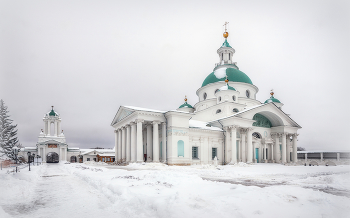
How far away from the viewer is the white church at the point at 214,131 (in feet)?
109

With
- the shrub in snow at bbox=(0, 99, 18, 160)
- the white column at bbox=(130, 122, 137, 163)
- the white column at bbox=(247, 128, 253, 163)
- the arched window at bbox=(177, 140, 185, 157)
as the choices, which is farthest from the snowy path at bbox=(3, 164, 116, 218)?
the white column at bbox=(247, 128, 253, 163)

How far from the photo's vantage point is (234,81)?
48.0 meters

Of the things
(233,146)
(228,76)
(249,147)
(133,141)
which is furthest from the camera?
(228,76)

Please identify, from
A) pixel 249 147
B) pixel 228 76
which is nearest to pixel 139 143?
pixel 249 147

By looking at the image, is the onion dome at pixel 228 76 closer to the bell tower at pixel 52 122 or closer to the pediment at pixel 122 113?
the pediment at pixel 122 113

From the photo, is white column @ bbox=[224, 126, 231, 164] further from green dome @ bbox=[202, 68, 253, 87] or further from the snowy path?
the snowy path

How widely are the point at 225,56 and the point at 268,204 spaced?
51.4 metres

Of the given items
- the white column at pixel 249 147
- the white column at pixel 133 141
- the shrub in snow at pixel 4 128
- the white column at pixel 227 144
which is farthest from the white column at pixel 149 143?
the shrub in snow at pixel 4 128

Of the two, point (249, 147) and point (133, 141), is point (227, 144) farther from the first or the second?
point (133, 141)

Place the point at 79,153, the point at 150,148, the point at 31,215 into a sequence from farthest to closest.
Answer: the point at 79,153 < the point at 150,148 < the point at 31,215

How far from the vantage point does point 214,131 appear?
124 ft

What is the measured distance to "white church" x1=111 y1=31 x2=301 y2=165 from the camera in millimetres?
33156

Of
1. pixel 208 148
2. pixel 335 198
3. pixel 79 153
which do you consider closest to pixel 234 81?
pixel 208 148

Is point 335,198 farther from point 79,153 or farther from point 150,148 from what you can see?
point 79,153
